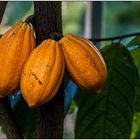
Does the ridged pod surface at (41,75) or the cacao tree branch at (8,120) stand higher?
the ridged pod surface at (41,75)

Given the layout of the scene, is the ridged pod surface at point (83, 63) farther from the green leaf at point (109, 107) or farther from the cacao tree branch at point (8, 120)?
the green leaf at point (109, 107)

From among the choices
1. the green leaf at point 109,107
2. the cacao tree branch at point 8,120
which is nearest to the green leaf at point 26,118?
the green leaf at point 109,107

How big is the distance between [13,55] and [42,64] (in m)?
0.04

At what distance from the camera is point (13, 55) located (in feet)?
2.20

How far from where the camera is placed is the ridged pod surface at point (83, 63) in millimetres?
676

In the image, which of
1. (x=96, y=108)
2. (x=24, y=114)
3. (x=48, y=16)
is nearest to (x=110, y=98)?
(x=96, y=108)

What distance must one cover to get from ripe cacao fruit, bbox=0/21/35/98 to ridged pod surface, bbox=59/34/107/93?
0.05 metres

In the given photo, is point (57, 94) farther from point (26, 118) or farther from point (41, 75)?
point (26, 118)

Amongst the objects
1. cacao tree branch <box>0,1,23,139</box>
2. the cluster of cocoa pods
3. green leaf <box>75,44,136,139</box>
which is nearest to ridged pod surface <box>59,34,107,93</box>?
the cluster of cocoa pods

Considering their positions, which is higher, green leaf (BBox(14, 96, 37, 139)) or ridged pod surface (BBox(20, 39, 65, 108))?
ridged pod surface (BBox(20, 39, 65, 108))

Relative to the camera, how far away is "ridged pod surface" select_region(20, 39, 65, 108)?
2.13 feet

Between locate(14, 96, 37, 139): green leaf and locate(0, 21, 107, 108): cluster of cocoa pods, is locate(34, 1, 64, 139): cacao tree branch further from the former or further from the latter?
locate(14, 96, 37, 139): green leaf

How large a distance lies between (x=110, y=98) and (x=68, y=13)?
6.17 m

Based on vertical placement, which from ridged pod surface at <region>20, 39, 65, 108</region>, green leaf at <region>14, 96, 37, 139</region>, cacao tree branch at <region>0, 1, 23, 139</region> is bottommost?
green leaf at <region>14, 96, 37, 139</region>
